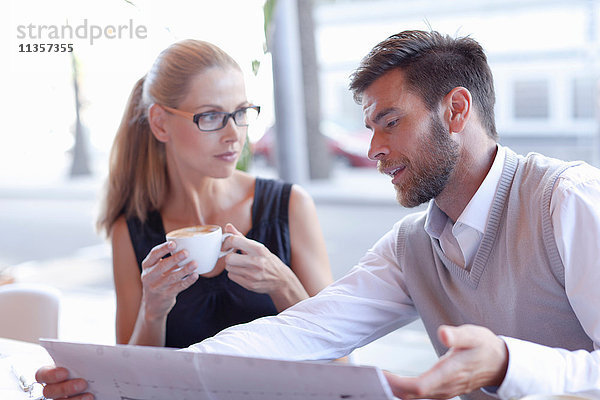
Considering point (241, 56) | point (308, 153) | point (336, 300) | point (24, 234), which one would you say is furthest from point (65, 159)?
point (336, 300)

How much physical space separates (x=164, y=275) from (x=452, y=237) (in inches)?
27.3

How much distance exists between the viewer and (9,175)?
21.2ft

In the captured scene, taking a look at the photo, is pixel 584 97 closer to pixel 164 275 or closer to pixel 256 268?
pixel 256 268

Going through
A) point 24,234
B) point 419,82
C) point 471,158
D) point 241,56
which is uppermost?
point 241,56

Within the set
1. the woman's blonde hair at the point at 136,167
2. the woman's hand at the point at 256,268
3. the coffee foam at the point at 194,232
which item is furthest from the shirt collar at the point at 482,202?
the woman's blonde hair at the point at 136,167

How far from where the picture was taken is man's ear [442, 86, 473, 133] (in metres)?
1.39

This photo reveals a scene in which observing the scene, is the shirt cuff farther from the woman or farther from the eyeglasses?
the eyeglasses

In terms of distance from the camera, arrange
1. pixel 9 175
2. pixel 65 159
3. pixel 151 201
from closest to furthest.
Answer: pixel 151 201, pixel 65 159, pixel 9 175

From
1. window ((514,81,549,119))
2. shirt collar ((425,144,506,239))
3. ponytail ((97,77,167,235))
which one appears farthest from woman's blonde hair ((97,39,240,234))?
window ((514,81,549,119))

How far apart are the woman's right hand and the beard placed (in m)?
0.55

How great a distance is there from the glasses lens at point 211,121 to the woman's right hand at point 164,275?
1.28 feet

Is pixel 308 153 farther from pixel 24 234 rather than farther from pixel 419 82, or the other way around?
pixel 24 234

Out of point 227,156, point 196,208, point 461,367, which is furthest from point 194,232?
point 461,367

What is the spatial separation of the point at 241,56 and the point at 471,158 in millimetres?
1489
